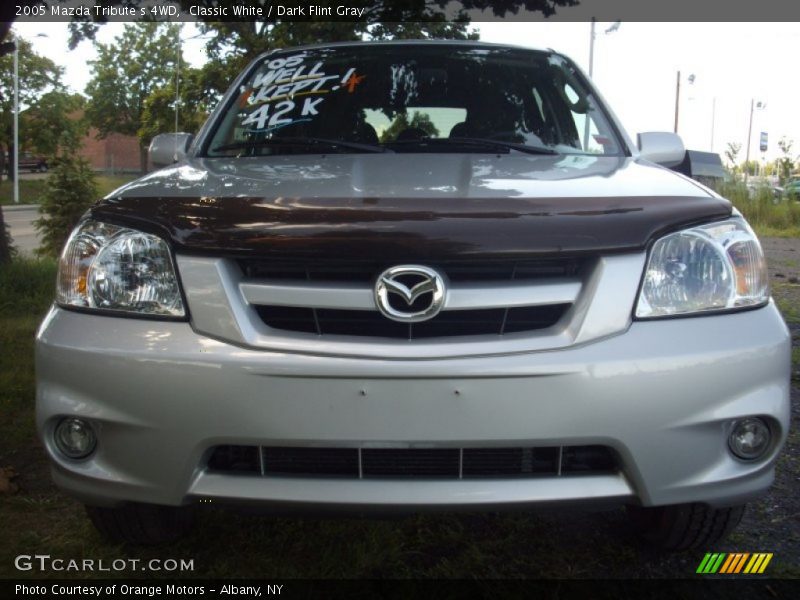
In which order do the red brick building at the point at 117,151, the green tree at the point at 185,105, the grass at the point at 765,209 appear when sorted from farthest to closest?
the red brick building at the point at 117,151 → the green tree at the point at 185,105 → the grass at the point at 765,209

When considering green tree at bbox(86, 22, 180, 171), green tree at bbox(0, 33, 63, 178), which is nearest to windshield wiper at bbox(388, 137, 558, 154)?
green tree at bbox(0, 33, 63, 178)

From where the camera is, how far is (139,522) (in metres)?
2.14

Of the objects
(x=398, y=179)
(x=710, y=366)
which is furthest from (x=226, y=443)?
(x=710, y=366)

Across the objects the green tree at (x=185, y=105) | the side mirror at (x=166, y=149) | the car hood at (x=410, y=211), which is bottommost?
the car hood at (x=410, y=211)

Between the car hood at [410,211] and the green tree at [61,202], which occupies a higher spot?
the car hood at [410,211]

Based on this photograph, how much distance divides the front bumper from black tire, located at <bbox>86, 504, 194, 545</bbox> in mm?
298

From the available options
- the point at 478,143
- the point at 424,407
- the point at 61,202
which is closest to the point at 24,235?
the point at 61,202

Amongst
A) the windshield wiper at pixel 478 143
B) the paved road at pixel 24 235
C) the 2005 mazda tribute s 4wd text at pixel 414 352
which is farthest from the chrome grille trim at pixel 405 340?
the paved road at pixel 24 235

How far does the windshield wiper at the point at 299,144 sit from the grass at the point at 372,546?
1.22m

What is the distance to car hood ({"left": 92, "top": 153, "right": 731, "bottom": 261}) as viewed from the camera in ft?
5.73

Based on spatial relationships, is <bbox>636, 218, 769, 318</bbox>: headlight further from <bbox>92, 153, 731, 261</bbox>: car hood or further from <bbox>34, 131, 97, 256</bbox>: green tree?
<bbox>34, 131, 97, 256</bbox>: green tree

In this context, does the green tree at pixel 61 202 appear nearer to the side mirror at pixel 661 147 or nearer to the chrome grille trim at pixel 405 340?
the side mirror at pixel 661 147

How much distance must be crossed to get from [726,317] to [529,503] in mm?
644

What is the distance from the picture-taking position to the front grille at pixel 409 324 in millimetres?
1772
